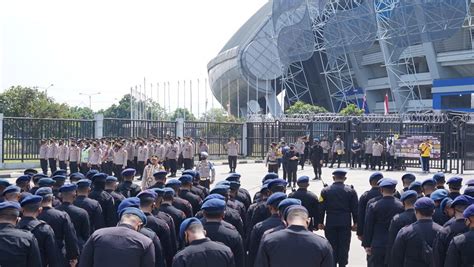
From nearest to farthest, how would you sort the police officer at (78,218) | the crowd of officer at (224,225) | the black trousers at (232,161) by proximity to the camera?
the crowd of officer at (224,225), the police officer at (78,218), the black trousers at (232,161)

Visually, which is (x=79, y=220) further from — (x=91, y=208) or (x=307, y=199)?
(x=307, y=199)

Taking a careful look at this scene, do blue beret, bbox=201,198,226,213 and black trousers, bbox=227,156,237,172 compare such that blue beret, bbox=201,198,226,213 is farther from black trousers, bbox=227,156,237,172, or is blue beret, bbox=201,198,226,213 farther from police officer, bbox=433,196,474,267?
black trousers, bbox=227,156,237,172

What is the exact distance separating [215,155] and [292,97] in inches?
1572

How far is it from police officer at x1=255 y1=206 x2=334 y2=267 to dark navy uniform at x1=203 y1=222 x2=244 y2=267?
32.0 inches

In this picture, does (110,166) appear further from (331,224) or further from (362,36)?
(362,36)

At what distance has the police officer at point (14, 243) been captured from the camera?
5.98 m

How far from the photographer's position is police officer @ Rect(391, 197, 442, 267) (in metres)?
6.69

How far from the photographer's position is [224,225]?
6250mm

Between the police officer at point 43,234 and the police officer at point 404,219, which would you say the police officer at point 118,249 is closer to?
the police officer at point 43,234

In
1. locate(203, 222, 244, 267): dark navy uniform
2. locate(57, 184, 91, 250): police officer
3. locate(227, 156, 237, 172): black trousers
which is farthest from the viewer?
locate(227, 156, 237, 172): black trousers

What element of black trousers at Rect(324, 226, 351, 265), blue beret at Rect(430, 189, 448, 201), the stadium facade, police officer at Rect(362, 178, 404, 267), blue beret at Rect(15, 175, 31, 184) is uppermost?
the stadium facade

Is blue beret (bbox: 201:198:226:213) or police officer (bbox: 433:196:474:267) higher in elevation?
blue beret (bbox: 201:198:226:213)

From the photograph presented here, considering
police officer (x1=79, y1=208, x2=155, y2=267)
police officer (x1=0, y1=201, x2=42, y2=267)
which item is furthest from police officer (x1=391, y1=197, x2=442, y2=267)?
police officer (x1=0, y1=201, x2=42, y2=267)

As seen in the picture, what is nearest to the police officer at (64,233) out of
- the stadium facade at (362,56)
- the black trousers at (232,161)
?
the black trousers at (232,161)
